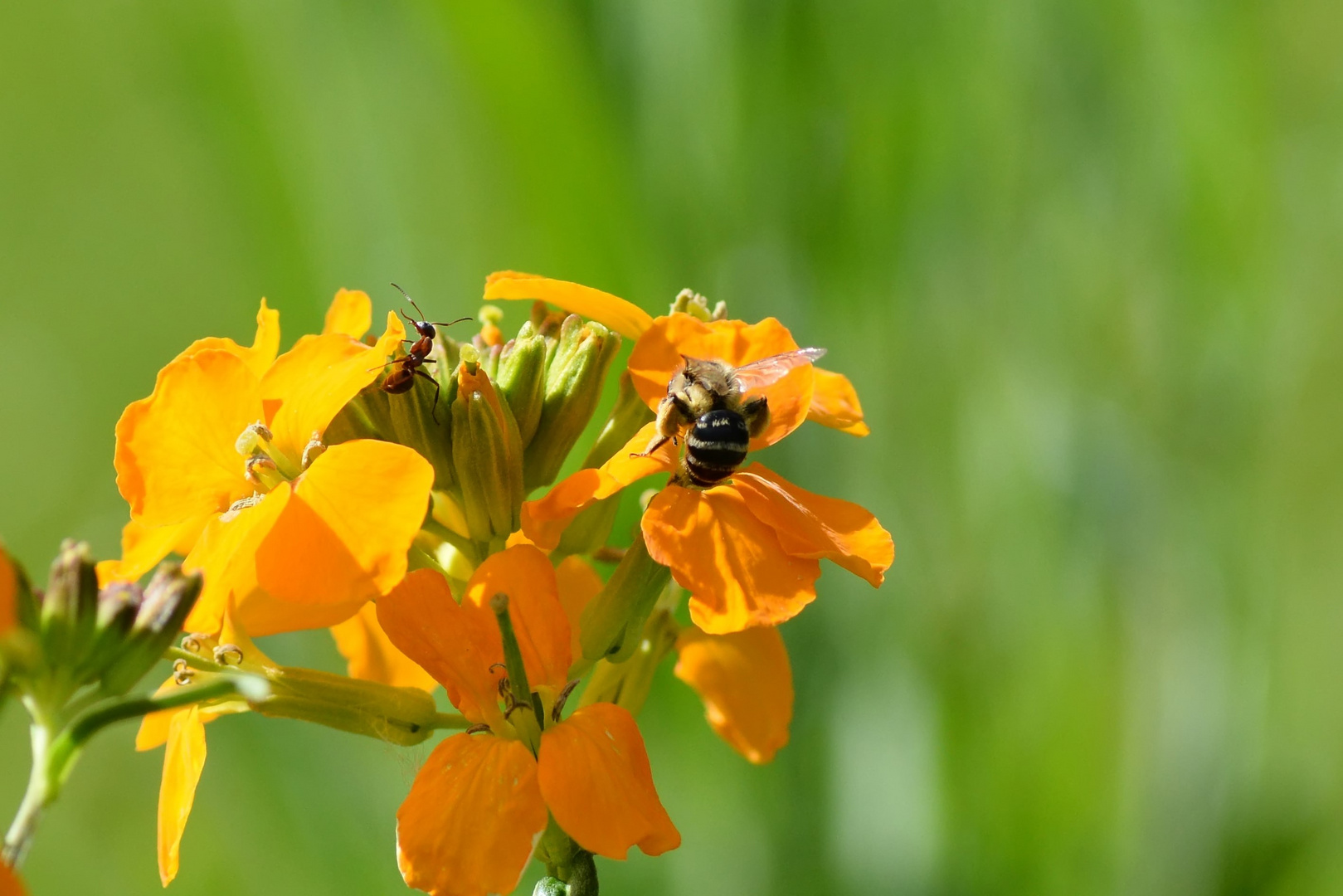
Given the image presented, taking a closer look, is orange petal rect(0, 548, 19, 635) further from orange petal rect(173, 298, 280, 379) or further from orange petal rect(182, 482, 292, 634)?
orange petal rect(173, 298, 280, 379)

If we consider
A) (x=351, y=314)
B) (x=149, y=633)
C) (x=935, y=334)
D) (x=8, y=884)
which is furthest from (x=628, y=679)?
(x=935, y=334)

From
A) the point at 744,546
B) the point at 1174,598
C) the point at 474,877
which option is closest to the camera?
the point at 474,877

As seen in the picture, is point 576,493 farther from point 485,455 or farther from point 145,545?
point 145,545

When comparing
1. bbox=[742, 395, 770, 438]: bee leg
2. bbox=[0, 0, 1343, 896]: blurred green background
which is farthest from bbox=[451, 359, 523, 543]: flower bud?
bbox=[0, 0, 1343, 896]: blurred green background

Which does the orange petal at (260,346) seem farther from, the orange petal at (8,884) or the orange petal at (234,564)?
the orange petal at (8,884)

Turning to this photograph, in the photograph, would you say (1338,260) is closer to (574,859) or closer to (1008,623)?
(1008,623)

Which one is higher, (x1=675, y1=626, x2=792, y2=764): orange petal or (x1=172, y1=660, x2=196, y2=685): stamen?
(x1=172, y1=660, x2=196, y2=685): stamen

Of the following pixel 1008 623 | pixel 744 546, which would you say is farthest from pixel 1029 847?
pixel 744 546
